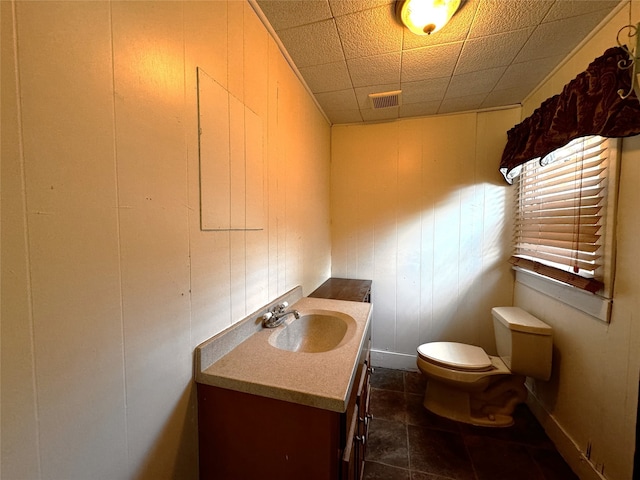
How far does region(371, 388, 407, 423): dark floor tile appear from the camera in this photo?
5.83 feet

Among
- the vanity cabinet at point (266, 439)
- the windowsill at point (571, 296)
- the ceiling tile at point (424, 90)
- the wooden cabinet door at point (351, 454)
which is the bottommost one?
the wooden cabinet door at point (351, 454)

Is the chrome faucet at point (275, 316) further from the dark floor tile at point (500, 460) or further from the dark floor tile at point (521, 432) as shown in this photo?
the dark floor tile at point (521, 432)

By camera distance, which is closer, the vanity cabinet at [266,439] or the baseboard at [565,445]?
the vanity cabinet at [266,439]

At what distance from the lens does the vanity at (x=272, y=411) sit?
746 millimetres

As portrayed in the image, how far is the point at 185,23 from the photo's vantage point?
31.2 inches

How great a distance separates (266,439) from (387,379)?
172 cm

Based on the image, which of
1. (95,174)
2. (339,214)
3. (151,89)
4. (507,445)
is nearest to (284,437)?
(95,174)

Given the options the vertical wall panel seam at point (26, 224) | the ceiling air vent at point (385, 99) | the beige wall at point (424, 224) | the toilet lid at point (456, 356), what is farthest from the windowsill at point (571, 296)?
the vertical wall panel seam at point (26, 224)

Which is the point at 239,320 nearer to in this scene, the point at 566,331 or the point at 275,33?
the point at 275,33

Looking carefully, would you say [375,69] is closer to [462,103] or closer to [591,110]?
[462,103]

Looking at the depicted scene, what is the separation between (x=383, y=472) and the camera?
1361 mm

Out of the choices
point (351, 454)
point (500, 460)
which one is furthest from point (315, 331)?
point (500, 460)

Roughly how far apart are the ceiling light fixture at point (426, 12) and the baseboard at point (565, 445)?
2.29 m

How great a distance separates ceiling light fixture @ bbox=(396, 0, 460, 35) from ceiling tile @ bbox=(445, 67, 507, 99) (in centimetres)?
61
